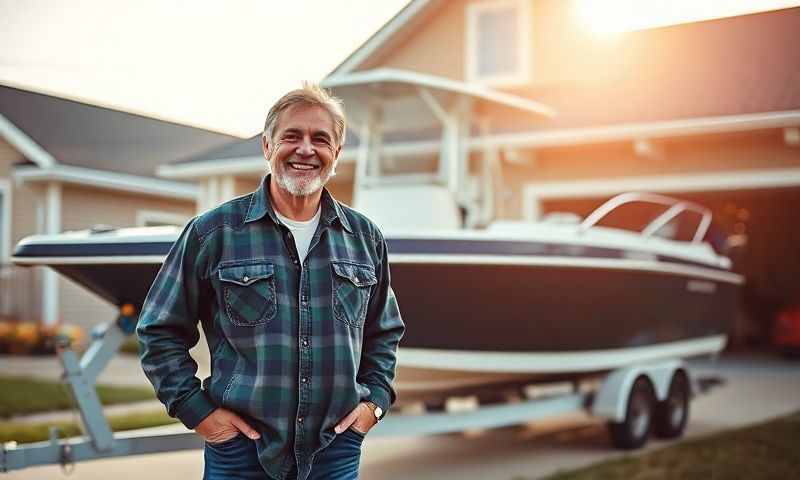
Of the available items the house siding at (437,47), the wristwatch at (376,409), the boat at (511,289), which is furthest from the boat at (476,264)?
the house siding at (437,47)

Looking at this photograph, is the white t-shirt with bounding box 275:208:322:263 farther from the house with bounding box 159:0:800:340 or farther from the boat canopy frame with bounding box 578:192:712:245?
the house with bounding box 159:0:800:340

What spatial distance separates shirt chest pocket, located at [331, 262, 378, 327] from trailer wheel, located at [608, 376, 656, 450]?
4360mm

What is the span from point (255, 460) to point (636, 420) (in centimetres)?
481

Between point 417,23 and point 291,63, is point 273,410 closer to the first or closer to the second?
point 291,63

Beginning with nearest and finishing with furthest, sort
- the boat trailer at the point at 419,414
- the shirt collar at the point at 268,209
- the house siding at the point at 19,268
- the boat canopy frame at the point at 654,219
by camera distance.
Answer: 1. the shirt collar at the point at 268,209
2. the boat trailer at the point at 419,414
3. the boat canopy frame at the point at 654,219
4. the house siding at the point at 19,268

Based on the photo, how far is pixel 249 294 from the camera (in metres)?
2.35

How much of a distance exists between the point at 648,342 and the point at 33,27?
15.5ft

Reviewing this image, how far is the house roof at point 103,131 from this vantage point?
482 cm

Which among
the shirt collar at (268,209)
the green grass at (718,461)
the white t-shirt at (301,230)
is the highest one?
the shirt collar at (268,209)

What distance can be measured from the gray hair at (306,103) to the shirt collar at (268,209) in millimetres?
146

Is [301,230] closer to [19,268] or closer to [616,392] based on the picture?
[616,392]

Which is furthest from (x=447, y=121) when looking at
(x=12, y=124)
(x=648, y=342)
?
(x=12, y=124)

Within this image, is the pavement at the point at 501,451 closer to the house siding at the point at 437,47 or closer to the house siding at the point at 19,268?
the house siding at the point at 19,268

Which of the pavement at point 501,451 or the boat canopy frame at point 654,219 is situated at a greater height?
the boat canopy frame at point 654,219
